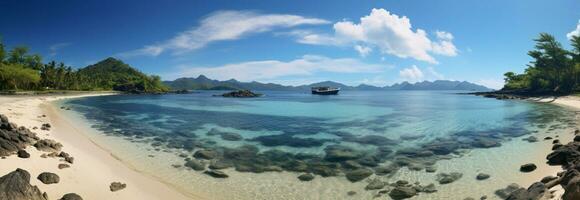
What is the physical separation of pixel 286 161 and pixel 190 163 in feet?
17.5

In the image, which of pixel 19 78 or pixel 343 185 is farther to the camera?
pixel 19 78

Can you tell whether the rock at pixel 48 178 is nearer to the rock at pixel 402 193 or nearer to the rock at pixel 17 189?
the rock at pixel 17 189

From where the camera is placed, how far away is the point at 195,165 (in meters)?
17.8

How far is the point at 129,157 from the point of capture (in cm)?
1991

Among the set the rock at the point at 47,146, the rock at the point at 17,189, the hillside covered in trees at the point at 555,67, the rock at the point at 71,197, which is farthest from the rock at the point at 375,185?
the hillside covered in trees at the point at 555,67

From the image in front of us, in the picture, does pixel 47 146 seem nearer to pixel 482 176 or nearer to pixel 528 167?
pixel 482 176

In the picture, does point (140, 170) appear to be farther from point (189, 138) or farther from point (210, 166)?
point (189, 138)

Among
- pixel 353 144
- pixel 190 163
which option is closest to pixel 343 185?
pixel 190 163

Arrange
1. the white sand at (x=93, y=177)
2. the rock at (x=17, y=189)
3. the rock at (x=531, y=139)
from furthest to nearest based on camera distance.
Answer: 1. the rock at (x=531, y=139)
2. the white sand at (x=93, y=177)
3. the rock at (x=17, y=189)

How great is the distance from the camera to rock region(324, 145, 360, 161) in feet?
64.7

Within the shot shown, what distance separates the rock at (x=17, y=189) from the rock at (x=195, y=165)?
7.45 meters

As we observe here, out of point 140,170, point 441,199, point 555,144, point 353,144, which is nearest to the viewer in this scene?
point 441,199

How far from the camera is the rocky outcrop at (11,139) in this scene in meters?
16.7

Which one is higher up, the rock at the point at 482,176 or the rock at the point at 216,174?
the rock at the point at 482,176
